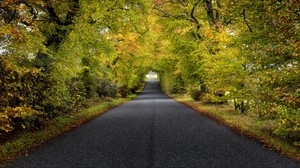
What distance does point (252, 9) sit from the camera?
12.4m

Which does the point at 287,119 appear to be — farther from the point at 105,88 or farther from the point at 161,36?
the point at 105,88

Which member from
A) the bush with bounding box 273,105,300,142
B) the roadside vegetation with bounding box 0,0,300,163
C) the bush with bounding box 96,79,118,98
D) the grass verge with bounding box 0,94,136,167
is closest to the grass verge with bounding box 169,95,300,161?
the roadside vegetation with bounding box 0,0,300,163

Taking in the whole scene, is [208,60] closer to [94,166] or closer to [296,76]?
[296,76]

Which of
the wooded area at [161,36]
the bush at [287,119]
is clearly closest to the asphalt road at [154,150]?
the bush at [287,119]

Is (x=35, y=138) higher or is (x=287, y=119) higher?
(x=287, y=119)

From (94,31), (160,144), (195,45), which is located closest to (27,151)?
(160,144)

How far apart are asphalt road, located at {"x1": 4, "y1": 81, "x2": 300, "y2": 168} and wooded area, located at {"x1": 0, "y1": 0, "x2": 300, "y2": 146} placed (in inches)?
47.4

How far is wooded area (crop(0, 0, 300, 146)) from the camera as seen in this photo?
10.8m

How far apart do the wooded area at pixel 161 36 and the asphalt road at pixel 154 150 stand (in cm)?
120

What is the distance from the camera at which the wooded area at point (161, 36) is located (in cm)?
Result: 1081

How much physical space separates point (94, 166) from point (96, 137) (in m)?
4.37

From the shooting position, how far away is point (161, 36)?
31281mm

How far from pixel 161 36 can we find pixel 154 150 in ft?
71.4

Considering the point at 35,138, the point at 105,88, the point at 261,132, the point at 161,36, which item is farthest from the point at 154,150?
the point at 105,88
